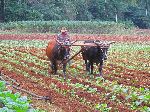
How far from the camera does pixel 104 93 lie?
11992mm

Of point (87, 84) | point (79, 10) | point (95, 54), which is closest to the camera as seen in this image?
point (87, 84)

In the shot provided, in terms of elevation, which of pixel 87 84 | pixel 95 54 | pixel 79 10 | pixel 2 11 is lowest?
pixel 79 10

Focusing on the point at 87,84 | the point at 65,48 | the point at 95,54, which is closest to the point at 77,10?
the point at 95,54

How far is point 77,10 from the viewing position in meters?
57.5

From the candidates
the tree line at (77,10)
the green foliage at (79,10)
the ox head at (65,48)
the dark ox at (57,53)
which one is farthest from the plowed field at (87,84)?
the green foliage at (79,10)

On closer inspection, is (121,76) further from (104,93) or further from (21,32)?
(21,32)

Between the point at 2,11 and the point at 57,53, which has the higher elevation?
the point at 57,53

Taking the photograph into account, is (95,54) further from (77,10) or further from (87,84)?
(77,10)

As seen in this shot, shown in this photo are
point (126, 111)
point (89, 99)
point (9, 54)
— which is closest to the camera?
point (126, 111)

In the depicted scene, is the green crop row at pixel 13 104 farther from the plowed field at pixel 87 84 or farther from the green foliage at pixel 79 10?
the green foliage at pixel 79 10

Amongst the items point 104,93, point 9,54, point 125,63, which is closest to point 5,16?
point 9,54

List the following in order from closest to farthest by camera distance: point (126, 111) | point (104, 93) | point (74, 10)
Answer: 1. point (126, 111)
2. point (104, 93)
3. point (74, 10)

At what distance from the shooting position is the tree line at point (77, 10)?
5040cm

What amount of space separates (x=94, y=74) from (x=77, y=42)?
4.93 ft
